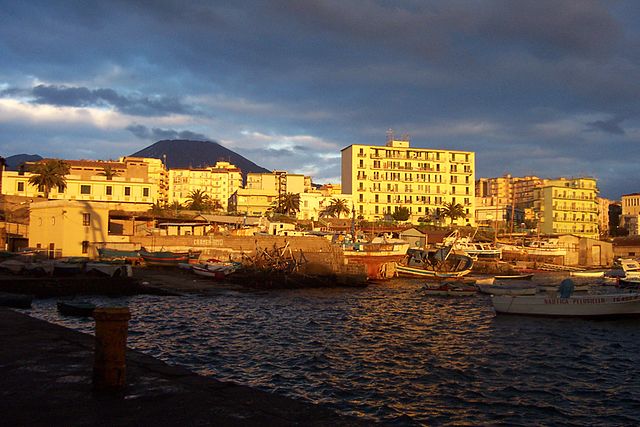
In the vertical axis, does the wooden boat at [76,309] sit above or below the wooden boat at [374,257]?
below

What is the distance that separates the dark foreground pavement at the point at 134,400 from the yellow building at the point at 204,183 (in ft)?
520

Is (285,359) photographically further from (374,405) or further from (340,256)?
(340,256)

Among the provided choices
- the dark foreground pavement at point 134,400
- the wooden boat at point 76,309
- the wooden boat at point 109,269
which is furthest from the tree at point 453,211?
the dark foreground pavement at point 134,400

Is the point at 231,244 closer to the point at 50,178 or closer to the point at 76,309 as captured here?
the point at 76,309

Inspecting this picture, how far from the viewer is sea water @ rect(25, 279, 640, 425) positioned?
16625 millimetres

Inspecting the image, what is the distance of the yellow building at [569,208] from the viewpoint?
485ft

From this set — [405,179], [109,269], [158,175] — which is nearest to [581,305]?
[109,269]

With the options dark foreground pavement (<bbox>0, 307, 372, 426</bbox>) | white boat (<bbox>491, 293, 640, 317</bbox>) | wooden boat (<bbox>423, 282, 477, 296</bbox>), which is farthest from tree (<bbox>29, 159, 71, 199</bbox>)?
dark foreground pavement (<bbox>0, 307, 372, 426</bbox>)

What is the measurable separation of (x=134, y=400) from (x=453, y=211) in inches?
5172

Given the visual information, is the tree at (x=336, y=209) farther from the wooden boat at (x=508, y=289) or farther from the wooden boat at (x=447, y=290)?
the wooden boat at (x=447, y=290)

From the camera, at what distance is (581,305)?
35.4 meters

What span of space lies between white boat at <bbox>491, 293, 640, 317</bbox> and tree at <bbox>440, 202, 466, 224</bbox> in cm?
10060

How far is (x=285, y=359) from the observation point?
72.7ft

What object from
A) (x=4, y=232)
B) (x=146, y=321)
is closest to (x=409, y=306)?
(x=146, y=321)
